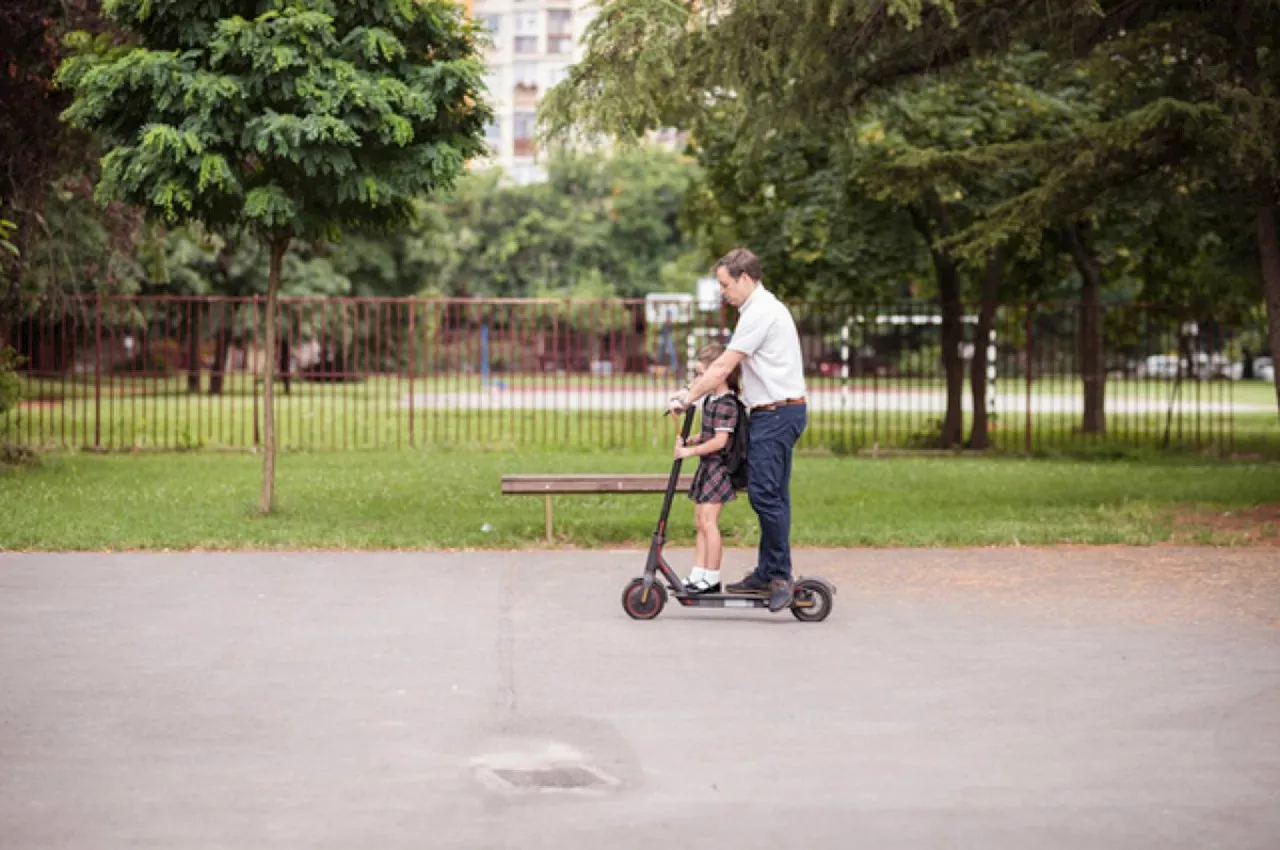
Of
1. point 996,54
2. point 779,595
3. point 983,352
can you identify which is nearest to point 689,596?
point 779,595

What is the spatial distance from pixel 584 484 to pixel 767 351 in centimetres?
385

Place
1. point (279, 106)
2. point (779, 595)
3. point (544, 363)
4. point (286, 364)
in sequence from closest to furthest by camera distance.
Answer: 1. point (779, 595)
2. point (279, 106)
3. point (544, 363)
4. point (286, 364)

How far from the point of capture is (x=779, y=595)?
9.52m

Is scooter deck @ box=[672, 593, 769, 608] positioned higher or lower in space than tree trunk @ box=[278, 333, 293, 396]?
lower

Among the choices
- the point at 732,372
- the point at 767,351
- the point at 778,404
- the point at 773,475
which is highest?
the point at 767,351

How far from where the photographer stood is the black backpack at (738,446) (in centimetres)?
968

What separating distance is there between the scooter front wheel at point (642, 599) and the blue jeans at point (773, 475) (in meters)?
0.55

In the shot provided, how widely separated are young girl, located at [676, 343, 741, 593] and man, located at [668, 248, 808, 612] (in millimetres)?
115

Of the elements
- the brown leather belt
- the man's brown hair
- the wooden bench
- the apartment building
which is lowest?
the wooden bench

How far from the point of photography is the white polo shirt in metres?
9.51

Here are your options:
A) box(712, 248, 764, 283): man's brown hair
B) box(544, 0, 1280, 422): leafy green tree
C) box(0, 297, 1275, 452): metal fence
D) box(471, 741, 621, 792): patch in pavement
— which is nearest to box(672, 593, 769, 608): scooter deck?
box(712, 248, 764, 283): man's brown hair

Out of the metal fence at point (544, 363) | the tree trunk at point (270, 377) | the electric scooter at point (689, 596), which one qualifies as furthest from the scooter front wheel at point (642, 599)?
the metal fence at point (544, 363)

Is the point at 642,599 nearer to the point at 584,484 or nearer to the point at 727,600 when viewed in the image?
the point at 727,600

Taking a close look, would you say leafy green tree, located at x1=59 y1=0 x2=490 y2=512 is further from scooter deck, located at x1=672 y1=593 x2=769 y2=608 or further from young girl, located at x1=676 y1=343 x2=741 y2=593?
scooter deck, located at x1=672 y1=593 x2=769 y2=608
